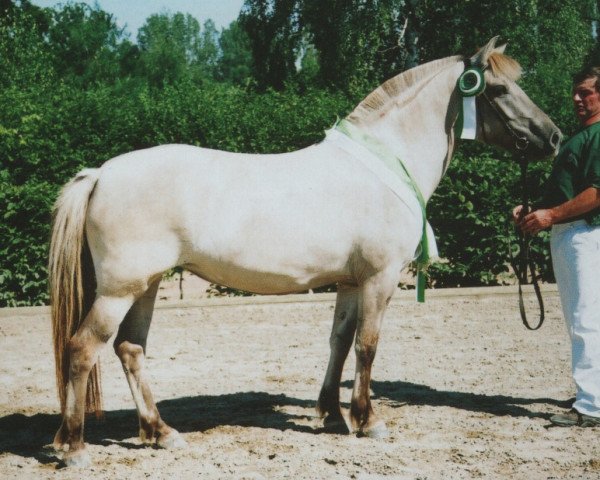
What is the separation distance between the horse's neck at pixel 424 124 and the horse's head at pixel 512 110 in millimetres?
192

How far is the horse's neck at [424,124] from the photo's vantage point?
165 inches

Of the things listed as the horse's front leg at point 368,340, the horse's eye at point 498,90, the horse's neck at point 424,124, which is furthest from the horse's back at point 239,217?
the horse's eye at point 498,90

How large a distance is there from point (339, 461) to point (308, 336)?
3.28m

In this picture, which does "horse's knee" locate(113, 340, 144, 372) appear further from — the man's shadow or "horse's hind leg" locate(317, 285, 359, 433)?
the man's shadow

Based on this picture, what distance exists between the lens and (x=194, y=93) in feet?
32.7

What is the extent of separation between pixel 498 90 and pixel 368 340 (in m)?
1.71

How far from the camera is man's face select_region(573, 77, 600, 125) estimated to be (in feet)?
13.7

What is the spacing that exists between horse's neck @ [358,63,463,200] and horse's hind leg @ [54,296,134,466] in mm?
1806

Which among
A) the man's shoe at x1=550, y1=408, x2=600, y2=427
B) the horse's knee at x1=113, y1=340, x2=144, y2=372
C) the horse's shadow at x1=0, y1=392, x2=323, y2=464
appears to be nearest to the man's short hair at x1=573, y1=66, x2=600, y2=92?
the man's shoe at x1=550, y1=408, x2=600, y2=427

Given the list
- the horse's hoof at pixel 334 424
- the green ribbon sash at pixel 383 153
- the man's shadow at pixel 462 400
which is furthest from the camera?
the man's shadow at pixel 462 400

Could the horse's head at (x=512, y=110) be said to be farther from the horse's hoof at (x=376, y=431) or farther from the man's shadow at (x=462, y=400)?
the horse's hoof at (x=376, y=431)

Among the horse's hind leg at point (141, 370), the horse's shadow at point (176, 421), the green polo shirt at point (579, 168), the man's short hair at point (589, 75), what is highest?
the man's short hair at point (589, 75)

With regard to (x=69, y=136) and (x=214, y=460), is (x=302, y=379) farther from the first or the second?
(x=69, y=136)

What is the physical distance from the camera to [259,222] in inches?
146
